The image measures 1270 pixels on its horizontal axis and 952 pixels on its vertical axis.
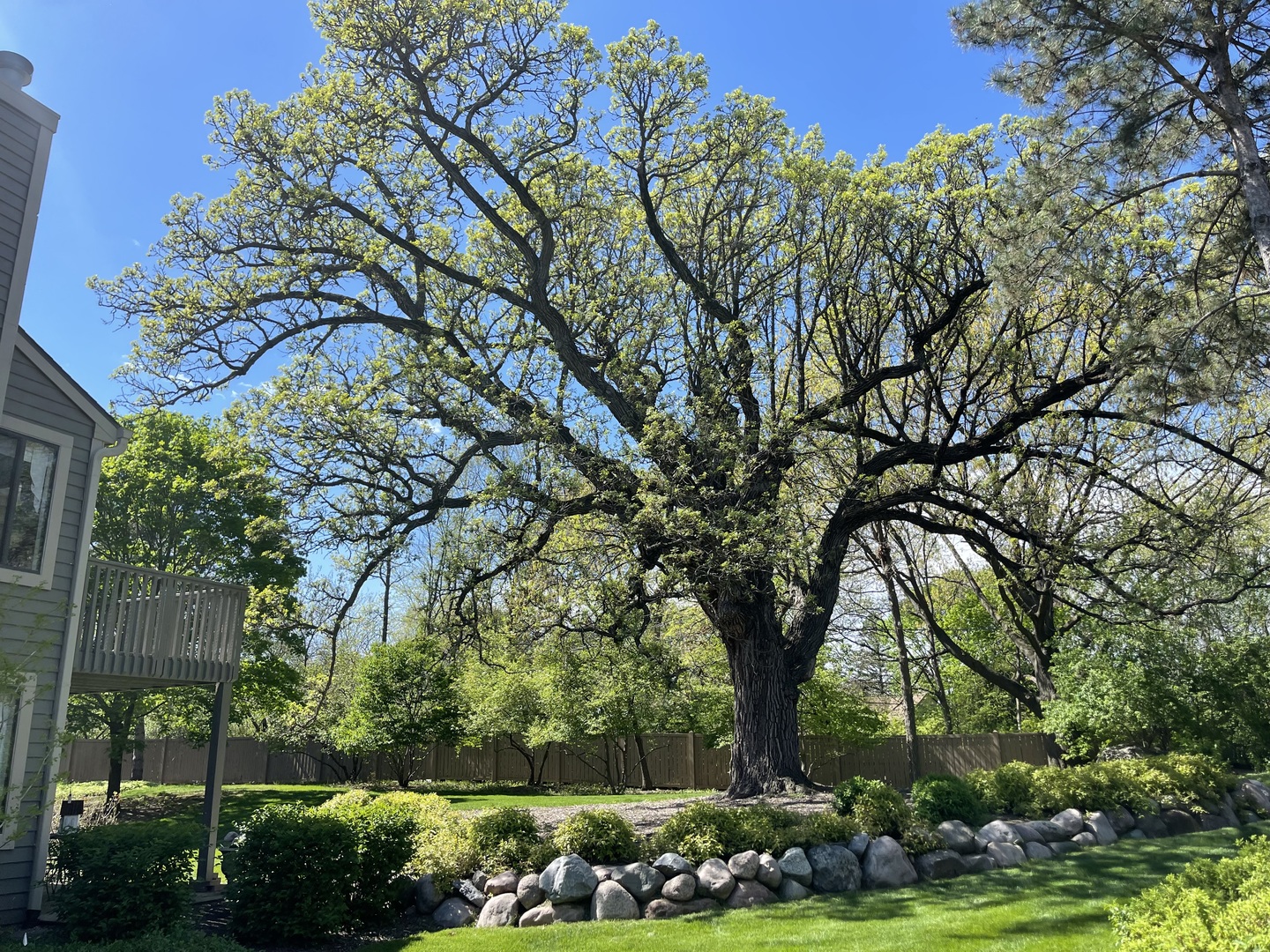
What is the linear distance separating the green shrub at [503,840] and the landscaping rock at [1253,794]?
37.1ft

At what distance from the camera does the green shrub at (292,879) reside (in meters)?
7.38

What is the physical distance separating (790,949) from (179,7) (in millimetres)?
12719

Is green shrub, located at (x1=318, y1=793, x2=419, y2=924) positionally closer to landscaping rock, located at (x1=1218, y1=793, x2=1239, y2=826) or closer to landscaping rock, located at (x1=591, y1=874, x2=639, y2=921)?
landscaping rock, located at (x1=591, y1=874, x2=639, y2=921)

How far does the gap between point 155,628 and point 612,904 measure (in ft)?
21.1

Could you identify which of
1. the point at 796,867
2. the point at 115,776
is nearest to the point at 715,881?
the point at 796,867

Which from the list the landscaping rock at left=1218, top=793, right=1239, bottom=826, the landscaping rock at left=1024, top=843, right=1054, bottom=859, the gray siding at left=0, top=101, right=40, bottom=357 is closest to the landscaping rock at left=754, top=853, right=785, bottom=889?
the landscaping rock at left=1024, top=843, right=1054, bottom=859

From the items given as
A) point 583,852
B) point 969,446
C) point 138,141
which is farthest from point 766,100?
point 583,852

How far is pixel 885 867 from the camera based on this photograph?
9.16 m

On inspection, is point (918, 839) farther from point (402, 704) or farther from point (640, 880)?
point (402, 704)

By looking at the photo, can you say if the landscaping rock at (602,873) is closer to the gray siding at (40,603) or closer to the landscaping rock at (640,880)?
the landscaping rock at (640,880)

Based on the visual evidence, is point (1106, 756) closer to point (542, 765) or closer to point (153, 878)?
point (542, 765)

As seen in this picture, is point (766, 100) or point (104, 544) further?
point (104, 544)

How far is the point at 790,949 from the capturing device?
6879 mm

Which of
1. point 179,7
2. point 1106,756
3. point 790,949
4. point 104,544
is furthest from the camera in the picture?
point 104,544
